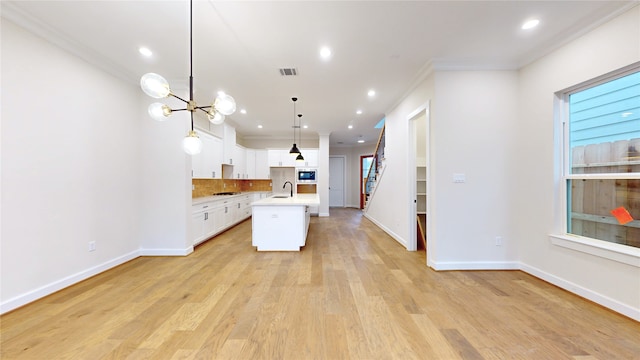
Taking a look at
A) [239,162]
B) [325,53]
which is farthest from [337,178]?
[325,53]

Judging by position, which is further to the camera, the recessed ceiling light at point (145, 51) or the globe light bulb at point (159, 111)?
the recessed ceiling light at point (145, 51)

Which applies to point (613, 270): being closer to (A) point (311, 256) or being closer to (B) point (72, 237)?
(A) point (311, 256)

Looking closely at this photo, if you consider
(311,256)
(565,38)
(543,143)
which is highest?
(565,38)

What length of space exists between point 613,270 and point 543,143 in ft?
4.91

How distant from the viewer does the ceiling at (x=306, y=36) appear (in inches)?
87.6

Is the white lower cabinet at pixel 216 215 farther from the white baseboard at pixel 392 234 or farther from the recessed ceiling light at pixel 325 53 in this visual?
the white baseboard at pixel 392 234

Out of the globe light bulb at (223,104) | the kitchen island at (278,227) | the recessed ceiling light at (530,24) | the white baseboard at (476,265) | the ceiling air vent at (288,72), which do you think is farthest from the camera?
the kitchen island at (278,227)

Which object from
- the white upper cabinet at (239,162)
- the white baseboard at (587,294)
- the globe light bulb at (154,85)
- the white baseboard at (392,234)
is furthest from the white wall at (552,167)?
the white upper cabinet at (239,162)

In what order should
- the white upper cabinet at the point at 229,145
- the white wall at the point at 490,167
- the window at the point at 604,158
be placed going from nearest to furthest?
the window at the point at 604,158 < the white wall at the point at 490,167 < the white upper cabinet at the point at 229,145

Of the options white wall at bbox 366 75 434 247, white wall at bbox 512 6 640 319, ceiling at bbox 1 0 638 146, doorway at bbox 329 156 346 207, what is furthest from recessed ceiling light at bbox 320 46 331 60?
doorway at bbox 329 156 346 207

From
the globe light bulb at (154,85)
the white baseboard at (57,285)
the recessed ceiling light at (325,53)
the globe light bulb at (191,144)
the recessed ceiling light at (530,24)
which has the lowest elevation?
the white baseboard at (57,285)

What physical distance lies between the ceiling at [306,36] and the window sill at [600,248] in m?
2.24

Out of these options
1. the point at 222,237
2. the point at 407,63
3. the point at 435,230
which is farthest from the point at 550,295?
the point at 222,237

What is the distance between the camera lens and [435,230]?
3281 mm
